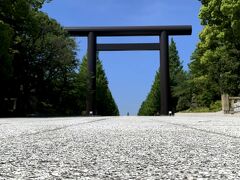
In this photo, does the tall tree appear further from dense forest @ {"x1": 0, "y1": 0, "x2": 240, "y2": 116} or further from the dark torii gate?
the dark torii gate

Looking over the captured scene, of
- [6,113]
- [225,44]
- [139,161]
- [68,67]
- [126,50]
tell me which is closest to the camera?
[139,161]

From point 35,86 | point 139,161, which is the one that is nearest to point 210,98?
point 35,86

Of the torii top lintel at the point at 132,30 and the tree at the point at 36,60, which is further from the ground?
the torii top lintel at the point at 132,30

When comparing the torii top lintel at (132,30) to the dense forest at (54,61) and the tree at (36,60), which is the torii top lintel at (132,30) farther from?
the tree at (36,60)

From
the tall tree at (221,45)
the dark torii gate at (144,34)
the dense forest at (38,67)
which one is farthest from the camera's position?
the dark torii gate at (144,34)

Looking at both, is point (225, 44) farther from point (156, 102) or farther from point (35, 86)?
point (156, 102)

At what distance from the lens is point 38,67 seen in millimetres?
36000

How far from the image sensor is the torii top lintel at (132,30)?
47281mm

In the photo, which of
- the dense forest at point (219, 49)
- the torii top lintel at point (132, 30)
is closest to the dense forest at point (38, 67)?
the torii top lintel at point (132, 30)

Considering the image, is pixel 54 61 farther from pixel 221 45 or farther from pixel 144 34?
pixel 144 34

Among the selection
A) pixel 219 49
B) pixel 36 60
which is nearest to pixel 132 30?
pixel 36 60

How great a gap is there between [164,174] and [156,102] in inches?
2597

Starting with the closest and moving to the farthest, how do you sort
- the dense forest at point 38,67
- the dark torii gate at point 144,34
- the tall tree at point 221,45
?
the tall tree at point 221,45
the dense forest at point 38,67
the dark torii gate at point 144,34

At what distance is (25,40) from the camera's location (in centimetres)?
3500
